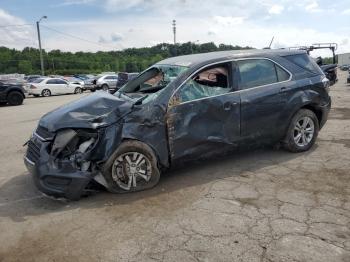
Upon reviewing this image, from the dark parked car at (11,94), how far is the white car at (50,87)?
Result: 23.5 feet

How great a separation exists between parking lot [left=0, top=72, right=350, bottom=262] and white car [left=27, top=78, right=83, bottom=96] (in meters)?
22.3

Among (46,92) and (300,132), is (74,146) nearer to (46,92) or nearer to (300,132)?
(300,132)

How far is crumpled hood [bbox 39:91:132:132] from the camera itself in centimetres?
479

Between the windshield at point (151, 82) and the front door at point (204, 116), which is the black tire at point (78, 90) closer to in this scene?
the windshield at point (151, 82)

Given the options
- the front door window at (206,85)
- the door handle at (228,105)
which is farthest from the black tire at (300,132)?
the front door window at (206,85)

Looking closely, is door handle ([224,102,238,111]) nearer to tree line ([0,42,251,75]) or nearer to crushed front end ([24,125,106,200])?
crushed front end ([24,125,106,200])

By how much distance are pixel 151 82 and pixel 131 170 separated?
1751 mm

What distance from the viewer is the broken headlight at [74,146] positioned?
4676 mm

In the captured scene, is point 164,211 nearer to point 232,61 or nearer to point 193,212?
point 193,212

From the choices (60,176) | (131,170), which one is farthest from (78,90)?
(60,176)

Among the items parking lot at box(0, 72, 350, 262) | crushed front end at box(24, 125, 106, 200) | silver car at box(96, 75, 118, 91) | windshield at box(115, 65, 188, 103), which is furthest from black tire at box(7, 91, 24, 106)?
crushed front end at box(24, 125, 106, 200)

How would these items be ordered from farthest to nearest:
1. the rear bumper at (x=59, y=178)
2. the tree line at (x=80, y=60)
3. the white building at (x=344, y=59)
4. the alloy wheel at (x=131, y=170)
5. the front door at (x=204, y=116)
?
1. the white building at (x=344, y=59)
2. the tree line at (x=80, y=60)
3. the front door at (x=204, y=116)
4. the alloy wheel at (x=131, y=170)
5. the rear bumper at (x=59, y=178)

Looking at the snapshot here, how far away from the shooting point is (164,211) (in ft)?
14.3

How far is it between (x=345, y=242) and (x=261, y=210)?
96cm
